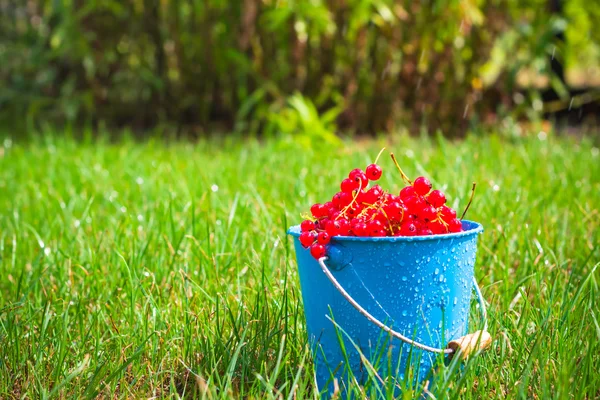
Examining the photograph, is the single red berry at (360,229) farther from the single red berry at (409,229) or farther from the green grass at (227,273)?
the green grass at (227,273)

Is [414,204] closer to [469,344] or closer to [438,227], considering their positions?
[438,227]

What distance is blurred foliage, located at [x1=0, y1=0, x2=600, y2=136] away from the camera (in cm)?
433

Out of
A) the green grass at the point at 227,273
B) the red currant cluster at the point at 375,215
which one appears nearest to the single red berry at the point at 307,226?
the red currant cluster at the point at 375,215

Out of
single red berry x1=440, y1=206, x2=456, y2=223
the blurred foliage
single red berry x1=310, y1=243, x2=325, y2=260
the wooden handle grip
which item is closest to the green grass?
the wooden handle grip

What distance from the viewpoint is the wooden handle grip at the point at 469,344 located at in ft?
4.14

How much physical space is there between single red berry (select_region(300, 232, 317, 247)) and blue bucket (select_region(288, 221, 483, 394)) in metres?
0.04

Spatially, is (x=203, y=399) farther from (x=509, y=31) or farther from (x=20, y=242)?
(x=509, y=31)

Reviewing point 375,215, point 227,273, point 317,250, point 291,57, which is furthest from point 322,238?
point 291,57

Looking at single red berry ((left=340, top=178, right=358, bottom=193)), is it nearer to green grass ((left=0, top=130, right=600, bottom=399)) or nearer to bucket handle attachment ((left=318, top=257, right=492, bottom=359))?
bucket handle attachment ((left=318, top=257, right=492, bottom=359))

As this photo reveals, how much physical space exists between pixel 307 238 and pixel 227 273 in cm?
64

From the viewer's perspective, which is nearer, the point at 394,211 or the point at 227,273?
the point at 394,211

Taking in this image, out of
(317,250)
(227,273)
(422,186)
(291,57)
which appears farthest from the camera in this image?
(291,57)

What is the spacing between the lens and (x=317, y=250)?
48.8 inches

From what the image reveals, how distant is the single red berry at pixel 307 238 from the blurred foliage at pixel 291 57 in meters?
2.87
